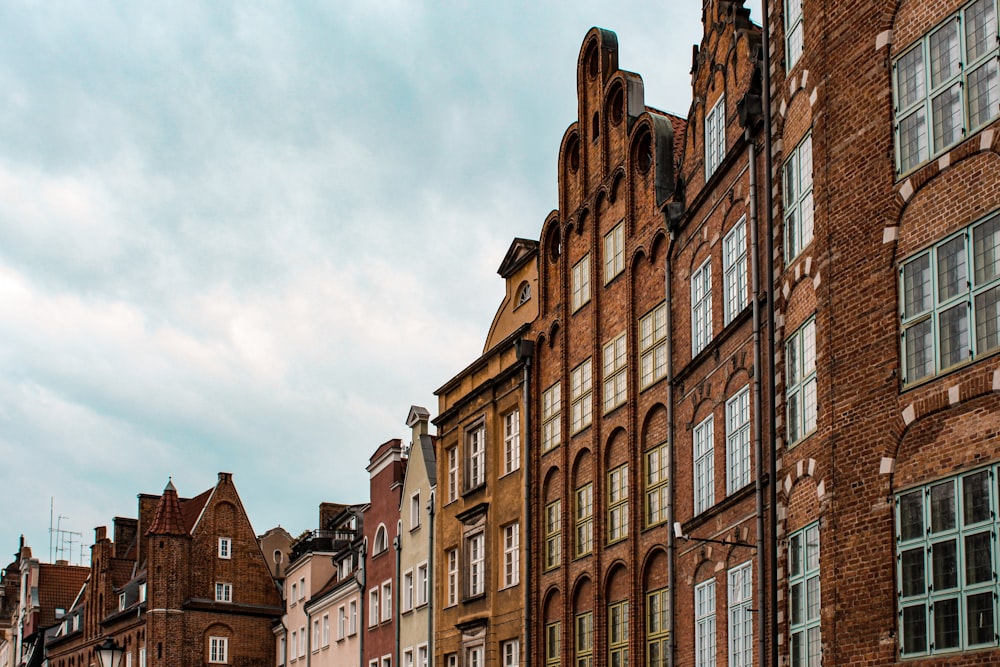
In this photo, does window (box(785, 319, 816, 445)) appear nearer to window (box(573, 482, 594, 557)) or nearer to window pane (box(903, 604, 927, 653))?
window pane (box(903, 604, 927, 653))

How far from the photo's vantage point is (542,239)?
38094mm

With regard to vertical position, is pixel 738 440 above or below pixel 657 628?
above

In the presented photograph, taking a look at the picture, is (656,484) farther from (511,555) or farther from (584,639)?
(511,555)

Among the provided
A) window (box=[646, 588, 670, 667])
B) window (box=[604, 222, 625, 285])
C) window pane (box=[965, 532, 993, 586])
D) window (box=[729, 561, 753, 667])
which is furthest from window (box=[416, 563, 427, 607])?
window pane (box=[965, 532, 993, 586])

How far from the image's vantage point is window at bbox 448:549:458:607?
136ft

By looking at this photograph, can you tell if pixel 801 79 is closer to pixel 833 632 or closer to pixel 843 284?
pixel 843 284

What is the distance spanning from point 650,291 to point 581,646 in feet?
27.2

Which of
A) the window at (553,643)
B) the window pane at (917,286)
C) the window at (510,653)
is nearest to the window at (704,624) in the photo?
the window at (553,643)

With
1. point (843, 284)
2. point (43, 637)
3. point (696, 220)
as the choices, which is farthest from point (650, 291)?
point (43, 637)

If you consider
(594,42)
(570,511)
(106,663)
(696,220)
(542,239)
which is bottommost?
(106,663)

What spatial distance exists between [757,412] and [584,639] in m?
11.6

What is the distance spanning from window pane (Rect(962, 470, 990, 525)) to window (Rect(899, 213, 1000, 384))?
1.41m

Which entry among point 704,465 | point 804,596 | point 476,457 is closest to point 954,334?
point 804,596

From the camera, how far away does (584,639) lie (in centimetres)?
3306
